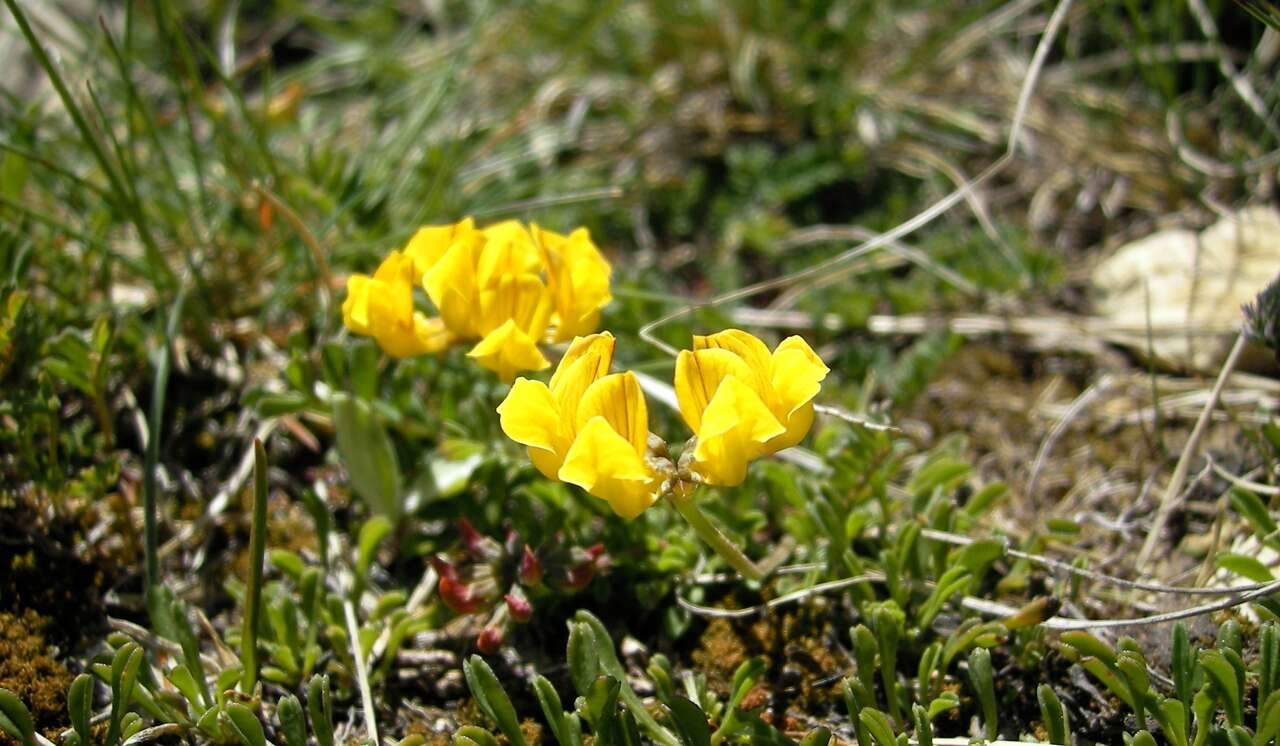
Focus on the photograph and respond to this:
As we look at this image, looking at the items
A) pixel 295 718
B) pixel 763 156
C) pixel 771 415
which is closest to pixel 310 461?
pixel 295 718

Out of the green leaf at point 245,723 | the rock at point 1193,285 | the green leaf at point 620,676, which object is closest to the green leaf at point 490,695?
the green leaf at point 620,676

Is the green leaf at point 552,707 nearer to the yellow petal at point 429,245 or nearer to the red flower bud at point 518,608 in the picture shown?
the red flower bud at point 518,608

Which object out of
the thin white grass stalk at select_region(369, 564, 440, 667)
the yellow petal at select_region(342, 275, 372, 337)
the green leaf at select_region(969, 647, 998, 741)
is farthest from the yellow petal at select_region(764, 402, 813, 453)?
the thin white grass stalk at select_region(369, 564, 440, 667)

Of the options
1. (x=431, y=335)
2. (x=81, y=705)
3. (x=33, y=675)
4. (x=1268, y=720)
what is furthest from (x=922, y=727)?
(x=33, y=675)

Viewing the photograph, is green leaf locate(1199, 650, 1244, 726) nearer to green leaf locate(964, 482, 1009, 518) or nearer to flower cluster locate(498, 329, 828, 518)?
green leaf locate(964, 482, 1009, 518)

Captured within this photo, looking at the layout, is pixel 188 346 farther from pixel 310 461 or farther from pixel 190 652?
pixel 190 652

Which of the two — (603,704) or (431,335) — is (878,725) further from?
(431,335)
